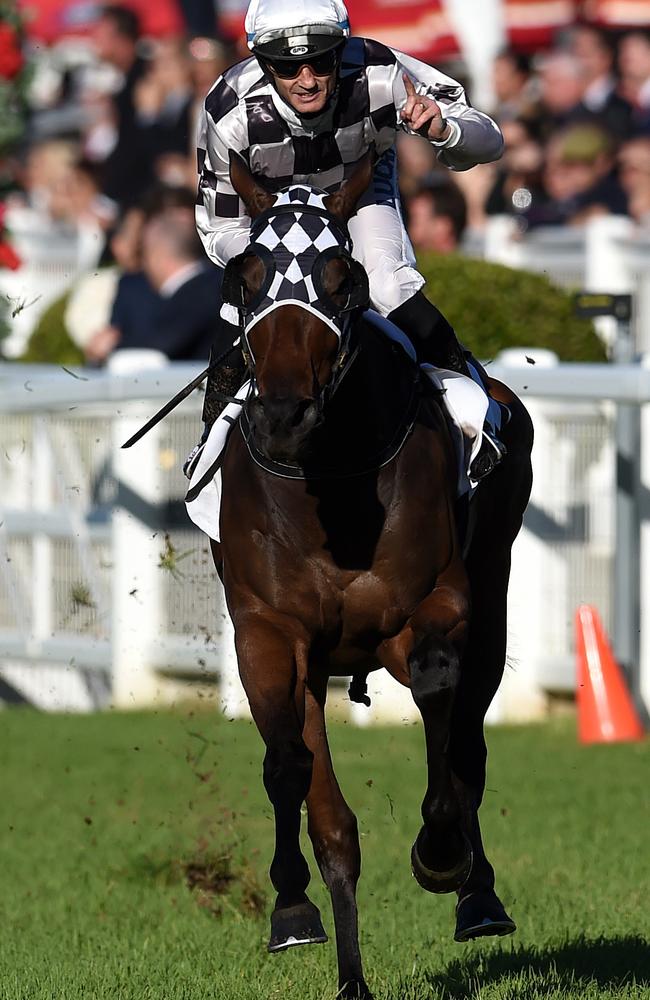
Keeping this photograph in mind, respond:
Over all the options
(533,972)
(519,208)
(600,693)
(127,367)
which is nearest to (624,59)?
(519,208)

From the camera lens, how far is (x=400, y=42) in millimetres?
18281

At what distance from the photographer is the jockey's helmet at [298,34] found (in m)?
4.95

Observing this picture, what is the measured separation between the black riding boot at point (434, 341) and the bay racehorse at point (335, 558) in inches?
7.1

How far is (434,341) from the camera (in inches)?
223

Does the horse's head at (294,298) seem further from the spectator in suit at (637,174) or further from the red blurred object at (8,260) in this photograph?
the spectator in suit at (637,174)

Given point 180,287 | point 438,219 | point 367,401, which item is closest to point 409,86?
point 367,401

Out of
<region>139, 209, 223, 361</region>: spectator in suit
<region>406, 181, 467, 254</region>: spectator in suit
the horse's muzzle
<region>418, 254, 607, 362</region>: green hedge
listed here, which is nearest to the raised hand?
Result: the horse's muzzle

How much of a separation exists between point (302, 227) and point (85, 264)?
1144 cm

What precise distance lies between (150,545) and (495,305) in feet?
7.27

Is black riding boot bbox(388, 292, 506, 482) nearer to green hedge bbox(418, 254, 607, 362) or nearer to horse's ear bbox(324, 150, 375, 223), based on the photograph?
horse's ear bbox(324, 150, 375, 223)

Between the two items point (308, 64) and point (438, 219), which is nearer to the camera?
point (308, 64)

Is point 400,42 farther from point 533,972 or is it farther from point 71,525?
point 533,972

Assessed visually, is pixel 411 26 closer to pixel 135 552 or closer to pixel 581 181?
pixel 581 181

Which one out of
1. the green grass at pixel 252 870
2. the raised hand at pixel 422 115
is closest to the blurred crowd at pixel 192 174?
the green grass at pixel 252 870
